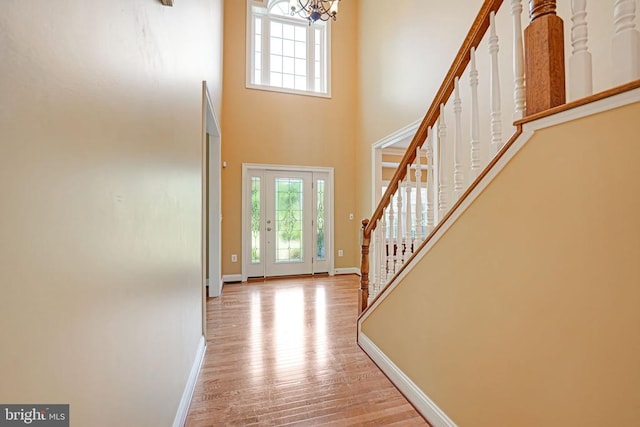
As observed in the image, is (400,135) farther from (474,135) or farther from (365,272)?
(474,135)

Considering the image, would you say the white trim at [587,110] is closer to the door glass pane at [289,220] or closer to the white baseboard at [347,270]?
the door glass pane at [289,220]

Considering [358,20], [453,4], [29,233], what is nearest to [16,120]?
[29,233]

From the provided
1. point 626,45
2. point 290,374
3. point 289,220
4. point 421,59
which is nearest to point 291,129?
point 289,220

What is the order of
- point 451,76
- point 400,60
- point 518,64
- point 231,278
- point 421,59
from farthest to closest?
point 231,278
point 400,60
point 421,59
point 451,76
point 518,64

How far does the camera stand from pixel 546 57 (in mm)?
975

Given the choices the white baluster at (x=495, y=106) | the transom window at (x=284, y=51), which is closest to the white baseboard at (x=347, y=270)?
the transom window at (x=284, y=51)

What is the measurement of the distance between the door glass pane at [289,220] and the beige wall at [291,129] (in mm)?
436

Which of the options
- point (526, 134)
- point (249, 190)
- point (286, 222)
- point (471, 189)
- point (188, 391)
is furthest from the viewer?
Result: point (286, 222)

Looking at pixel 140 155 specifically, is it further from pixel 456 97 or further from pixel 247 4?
pixel 247 4

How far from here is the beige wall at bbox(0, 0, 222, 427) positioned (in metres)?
0.47

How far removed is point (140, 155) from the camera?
1.03 m

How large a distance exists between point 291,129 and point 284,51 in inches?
57.5

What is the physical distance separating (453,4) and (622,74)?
281 centimetres

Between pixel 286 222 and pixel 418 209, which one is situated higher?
pixel 418 209
